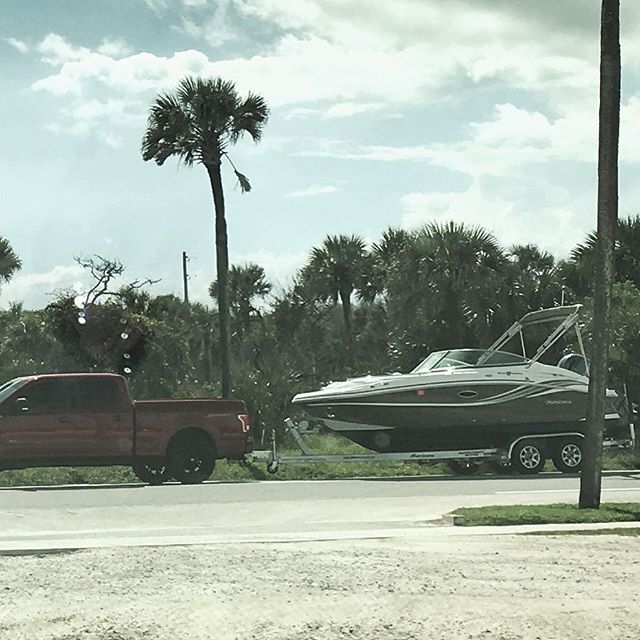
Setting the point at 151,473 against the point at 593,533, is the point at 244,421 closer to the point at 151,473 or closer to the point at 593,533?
the point at 151,473

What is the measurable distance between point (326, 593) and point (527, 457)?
14.3 meters

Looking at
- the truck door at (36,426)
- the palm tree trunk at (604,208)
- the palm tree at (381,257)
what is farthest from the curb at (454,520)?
the palm tree at (381,257)

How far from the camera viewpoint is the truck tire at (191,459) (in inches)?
786

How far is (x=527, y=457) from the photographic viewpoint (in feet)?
73.6

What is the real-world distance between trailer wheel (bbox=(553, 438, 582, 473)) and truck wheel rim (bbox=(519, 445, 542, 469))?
1.29 feet

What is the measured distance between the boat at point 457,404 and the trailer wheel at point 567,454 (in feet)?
0.83

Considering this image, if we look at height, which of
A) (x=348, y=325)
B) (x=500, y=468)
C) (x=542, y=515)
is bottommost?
(x=500, y=468)

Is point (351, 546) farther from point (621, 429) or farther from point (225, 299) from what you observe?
point (225, 299)

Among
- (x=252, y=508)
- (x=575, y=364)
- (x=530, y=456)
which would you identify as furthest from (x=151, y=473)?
(x=575, y=364)

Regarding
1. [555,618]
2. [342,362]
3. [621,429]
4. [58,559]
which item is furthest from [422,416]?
[342,362]

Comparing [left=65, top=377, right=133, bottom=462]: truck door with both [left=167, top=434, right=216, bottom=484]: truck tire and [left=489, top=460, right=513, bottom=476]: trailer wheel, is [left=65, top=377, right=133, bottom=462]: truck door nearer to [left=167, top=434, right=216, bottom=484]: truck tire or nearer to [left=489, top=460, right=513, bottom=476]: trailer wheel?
[left=167, top=434, right=216, bottom=484]: truck tire

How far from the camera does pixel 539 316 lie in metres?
23.8

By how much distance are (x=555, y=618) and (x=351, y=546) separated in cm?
341

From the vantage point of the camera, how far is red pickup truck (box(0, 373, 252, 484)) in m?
19.5
